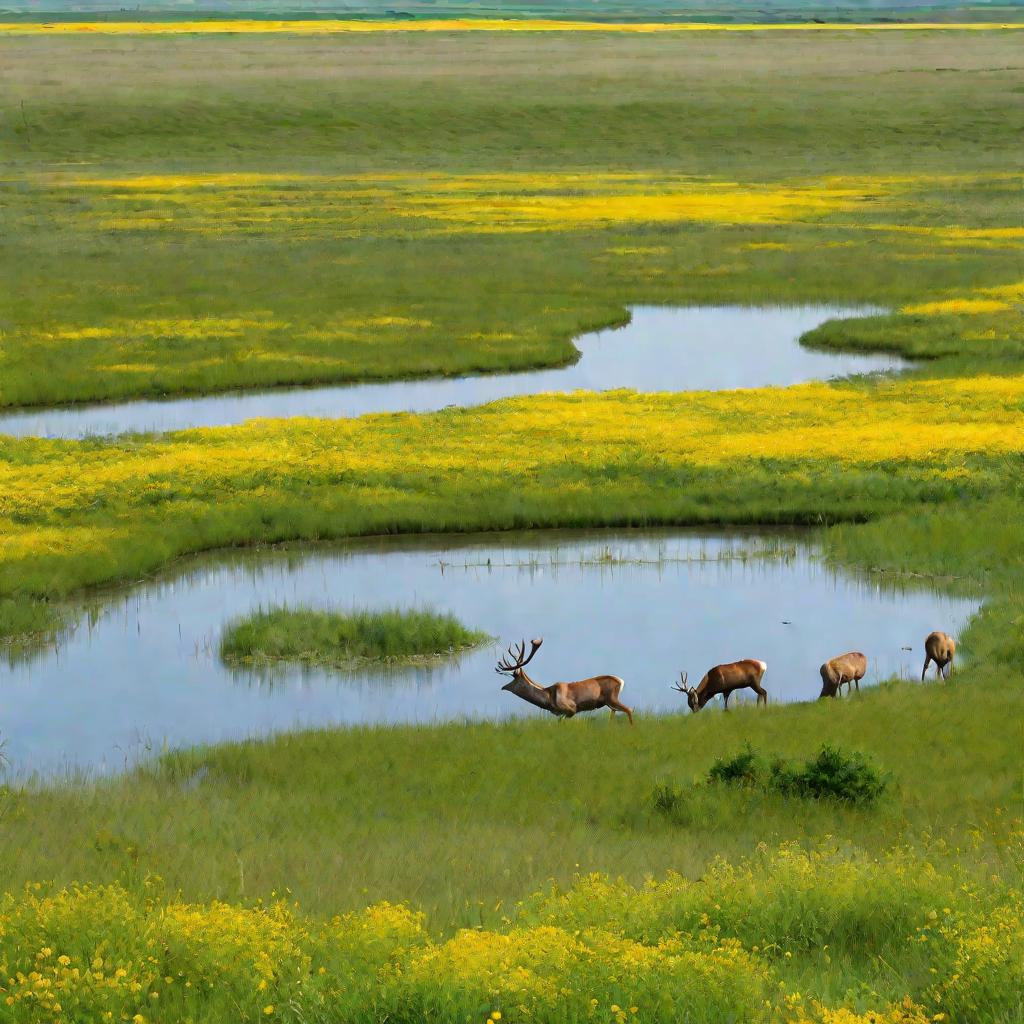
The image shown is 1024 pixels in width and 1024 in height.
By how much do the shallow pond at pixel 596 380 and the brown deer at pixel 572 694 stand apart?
18497mm

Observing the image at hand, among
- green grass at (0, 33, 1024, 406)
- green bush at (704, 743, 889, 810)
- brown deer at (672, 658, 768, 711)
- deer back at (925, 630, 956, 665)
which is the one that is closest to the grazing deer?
deer back at (925, 630, 956, 665)

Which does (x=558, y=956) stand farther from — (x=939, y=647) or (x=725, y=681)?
(x=939, y=647)

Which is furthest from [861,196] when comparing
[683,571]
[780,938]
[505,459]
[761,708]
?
[780,938]

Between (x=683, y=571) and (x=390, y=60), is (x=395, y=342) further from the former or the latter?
(x=390, y=60)

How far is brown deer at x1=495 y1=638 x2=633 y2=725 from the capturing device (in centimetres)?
1694

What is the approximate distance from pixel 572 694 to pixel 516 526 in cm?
955

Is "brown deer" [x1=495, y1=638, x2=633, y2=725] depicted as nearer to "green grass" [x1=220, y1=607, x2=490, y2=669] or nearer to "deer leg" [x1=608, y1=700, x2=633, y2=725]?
"deer leg" [x1=608, y1=700, x2=633, y2=725]

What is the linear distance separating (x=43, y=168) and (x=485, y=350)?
62768mm

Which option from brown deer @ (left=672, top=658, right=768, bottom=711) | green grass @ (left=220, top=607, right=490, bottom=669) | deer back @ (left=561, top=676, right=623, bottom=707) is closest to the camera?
deer back @ (left=561, top=676, right=623, bottom=707)

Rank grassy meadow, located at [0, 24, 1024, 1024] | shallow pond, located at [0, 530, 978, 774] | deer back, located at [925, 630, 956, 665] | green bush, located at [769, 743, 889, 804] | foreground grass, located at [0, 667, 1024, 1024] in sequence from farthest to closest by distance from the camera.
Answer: deer back, located at [925, 630, 956, 665], shallow pond, located at [0, 530, 978, 774], green bush, located at [769, 743, 889, 804], grassy meadow, located at [0, 24, 1024, 1024], foreground grass, located at [0, 667, 1024, 1024]

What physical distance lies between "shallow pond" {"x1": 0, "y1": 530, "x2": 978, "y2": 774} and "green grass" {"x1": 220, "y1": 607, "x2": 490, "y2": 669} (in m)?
0.33

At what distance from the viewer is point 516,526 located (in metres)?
26.5

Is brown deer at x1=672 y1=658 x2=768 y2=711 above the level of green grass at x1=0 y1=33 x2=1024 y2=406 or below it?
below

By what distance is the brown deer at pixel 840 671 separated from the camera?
17.9 m
